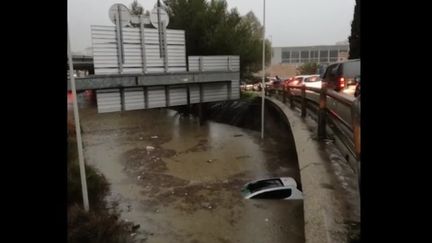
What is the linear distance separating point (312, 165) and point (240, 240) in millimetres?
4253

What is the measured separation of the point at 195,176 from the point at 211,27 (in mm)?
14301

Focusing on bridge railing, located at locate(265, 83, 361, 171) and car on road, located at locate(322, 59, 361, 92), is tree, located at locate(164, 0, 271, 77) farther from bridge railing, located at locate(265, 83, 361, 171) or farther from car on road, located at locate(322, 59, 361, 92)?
car on road, located at locate(322, 59, 361, 92)

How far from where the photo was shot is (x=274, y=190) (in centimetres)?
1102

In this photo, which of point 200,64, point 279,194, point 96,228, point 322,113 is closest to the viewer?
point 322,113

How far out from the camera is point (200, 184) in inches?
533

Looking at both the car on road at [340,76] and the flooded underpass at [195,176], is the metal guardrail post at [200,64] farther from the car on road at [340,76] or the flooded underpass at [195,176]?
the car on road at [340,76]

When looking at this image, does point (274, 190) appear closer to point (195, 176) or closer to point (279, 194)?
point (279, 194)

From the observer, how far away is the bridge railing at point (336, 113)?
337 cm

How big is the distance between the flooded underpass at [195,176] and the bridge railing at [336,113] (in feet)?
9.82

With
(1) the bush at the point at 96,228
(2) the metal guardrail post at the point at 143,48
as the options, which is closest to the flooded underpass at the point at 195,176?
(1) the bush at the point at 96,228

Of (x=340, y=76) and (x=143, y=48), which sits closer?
(x=340, y=76)

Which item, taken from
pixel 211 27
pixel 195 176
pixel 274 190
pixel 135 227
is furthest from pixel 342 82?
pixel 211 27
